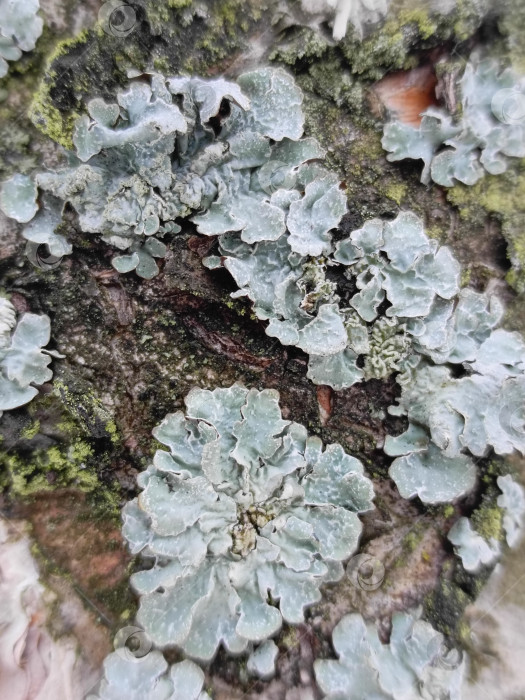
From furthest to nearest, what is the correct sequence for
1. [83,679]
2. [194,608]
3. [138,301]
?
1. [138,301]
2. [83,679]
3. [194,608]

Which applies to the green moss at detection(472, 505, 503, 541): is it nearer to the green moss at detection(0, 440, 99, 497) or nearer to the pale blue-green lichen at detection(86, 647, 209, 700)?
the pale blue-green lichen at detection(86, 647, 209, 700)

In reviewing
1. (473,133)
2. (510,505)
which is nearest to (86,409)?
(510,505)

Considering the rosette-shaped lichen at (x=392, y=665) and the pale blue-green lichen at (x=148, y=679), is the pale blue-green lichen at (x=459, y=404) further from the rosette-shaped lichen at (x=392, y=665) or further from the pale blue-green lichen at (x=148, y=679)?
the pale blue-green lichen at (x=148, y=679)

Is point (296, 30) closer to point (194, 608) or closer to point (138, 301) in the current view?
point (138, 301)

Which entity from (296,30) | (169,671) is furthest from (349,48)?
(169,671)

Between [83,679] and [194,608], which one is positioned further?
[83,679]

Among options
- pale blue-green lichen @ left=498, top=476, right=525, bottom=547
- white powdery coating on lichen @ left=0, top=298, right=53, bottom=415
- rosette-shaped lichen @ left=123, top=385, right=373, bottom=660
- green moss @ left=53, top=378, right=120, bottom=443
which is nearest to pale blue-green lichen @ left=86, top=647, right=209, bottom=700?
rosette-shaped lichen @ left=123, top=385, right=373, bottom=660

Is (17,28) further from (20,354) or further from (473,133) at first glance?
(473,133)
